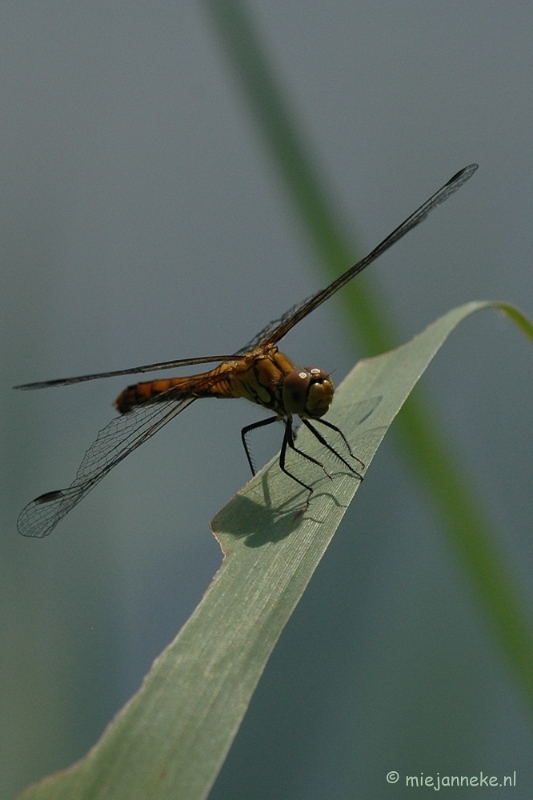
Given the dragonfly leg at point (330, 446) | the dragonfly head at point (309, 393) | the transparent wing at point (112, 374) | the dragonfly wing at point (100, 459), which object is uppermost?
the transparent wing at point (112, 374)

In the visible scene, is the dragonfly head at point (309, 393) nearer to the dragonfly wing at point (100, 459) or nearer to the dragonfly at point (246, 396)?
the dragonfly at point (246, 396)

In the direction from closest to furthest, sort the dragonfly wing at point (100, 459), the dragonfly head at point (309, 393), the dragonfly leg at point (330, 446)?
the dragonfly leg at point (330, 446)
the dragonfly head at point (309, 393)
the dragonfly wing at point (100, 459)

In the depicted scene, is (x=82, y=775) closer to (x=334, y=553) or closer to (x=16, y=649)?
(x=16, y=649)

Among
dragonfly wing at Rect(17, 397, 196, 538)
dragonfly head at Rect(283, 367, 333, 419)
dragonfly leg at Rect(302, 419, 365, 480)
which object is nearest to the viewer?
dragonfly leg at Rect(302, 419, 365, 480)

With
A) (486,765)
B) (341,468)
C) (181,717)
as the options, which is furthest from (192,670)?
(486,765)

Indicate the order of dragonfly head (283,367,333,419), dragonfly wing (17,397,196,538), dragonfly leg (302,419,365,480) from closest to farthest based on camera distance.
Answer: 1. dragonfly leg (302,419,365,480)
2. dragonfly head (283,367,333,419)
3. dragonfly wing (17,397,196,538)

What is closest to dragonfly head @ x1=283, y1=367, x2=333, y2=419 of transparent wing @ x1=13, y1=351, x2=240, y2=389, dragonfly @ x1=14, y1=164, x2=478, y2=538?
dragonfly @ x1=14, y1=164, x2=478, y2=538

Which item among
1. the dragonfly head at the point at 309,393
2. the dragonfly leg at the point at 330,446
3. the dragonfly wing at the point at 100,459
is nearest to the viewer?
the dragonfly leg at the point at 330,446

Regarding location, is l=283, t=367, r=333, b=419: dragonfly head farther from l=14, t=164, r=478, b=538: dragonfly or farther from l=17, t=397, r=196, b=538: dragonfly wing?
l=17, t=397, r=196, b=538: dragonfly wing

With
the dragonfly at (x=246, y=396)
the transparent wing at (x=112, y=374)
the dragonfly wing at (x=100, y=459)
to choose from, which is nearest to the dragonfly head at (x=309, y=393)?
the dragonfly at (x=246, y=396)
